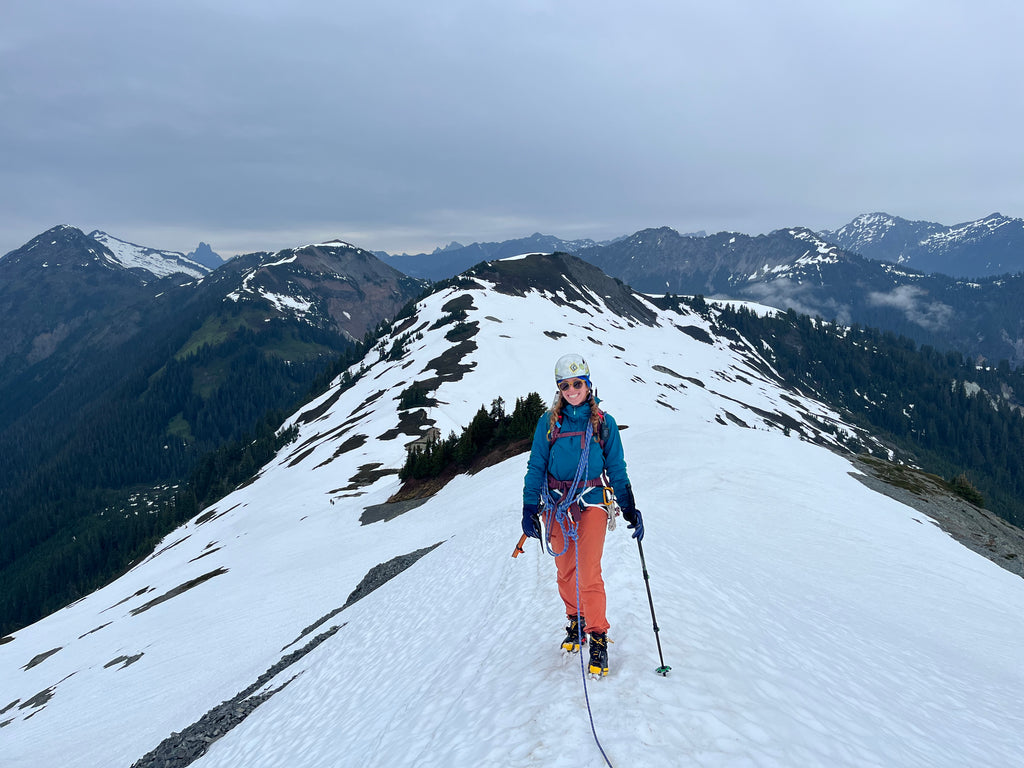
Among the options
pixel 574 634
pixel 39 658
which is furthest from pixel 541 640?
pixel 39 658

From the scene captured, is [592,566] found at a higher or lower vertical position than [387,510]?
higher

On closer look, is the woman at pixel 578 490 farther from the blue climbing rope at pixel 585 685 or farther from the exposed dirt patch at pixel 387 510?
the exposed dirt patch at pixel 387 510

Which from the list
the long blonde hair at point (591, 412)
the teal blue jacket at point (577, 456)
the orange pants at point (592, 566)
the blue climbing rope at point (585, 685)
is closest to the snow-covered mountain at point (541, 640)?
the blue climbing rope at point (585, 685)

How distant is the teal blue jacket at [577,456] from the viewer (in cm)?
710

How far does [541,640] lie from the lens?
8617mm

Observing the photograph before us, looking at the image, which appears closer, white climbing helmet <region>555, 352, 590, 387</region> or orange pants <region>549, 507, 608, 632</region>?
orange pants <region>549, 507, 608, 632</region>

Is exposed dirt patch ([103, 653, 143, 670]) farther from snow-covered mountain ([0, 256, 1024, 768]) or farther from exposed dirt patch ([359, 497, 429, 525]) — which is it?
exposed dirt patch ([359, 497, 429, 525])

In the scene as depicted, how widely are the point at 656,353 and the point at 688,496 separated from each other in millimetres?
117325

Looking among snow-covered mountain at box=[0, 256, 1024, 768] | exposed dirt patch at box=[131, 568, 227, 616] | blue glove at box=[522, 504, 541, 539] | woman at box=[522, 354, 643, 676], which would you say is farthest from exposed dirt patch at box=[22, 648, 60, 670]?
woman at box=[522, 354, 643, 676]

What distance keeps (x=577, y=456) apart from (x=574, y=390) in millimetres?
920

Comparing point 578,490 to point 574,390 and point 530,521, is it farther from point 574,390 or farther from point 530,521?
point 574,390

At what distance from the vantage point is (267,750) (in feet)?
32.8

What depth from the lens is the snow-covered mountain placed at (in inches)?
254

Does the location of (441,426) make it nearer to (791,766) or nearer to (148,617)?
(148,617)
